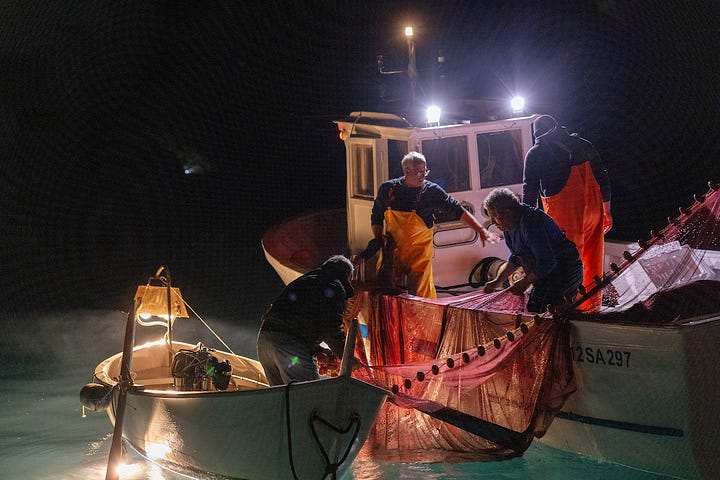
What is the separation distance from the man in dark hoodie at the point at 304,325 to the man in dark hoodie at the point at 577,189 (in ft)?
9.88

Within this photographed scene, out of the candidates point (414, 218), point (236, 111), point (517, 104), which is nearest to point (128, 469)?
point (414, 218)

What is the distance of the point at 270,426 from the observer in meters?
6.18

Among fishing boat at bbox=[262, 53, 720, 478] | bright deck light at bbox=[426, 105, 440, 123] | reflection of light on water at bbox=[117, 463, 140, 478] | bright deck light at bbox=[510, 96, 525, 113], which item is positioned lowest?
reflection of light on water at bbox=[117, 463, 140, 478]

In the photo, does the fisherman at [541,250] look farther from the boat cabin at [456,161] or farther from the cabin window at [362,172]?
the cabin window at [362,172]

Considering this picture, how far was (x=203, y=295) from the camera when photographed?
18516 millimetres

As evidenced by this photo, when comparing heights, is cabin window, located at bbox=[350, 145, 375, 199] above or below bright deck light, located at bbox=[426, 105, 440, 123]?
below

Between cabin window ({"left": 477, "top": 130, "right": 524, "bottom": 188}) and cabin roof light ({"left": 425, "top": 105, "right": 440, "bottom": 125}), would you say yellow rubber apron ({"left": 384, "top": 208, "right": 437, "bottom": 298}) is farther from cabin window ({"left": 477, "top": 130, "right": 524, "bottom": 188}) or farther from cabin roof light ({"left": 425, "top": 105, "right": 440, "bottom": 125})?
cabin roof light ({"left": 425, "top": 105, "right": 440, "bottom": 125})

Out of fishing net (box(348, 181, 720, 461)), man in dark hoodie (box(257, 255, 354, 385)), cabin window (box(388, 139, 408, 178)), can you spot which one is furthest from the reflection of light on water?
cabin window (box(388, 139, 408, 178))

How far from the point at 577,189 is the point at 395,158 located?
227 cm

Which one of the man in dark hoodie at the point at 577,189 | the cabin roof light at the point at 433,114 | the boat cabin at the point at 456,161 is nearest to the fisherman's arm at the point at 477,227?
the man in dark hoodie at the point at 577,189

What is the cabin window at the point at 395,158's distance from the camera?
10.1 metres

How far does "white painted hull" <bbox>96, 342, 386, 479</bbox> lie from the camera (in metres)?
6.03

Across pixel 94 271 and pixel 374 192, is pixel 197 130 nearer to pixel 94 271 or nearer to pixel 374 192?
pixel 94 271

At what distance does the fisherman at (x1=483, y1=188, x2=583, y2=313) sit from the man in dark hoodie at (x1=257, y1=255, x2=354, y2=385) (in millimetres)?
1594
